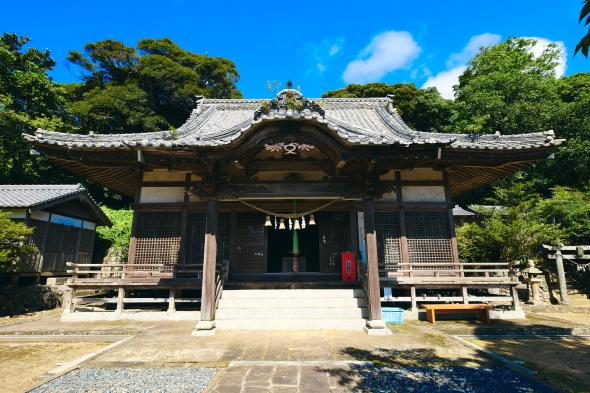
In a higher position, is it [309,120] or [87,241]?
[309,120]

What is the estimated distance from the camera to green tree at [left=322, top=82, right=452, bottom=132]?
1262 inches

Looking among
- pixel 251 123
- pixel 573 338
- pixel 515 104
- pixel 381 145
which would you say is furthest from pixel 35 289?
pixel 515 104

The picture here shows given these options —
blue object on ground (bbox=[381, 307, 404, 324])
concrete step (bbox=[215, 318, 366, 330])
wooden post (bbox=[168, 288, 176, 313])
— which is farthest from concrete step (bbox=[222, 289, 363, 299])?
wooden post (bbox=[168, 288, 176, 313])

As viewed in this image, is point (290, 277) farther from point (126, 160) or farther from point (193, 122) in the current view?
point (193, 122)

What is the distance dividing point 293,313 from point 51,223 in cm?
1508

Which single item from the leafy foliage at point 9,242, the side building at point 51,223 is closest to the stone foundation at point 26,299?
the side building at point 51,223

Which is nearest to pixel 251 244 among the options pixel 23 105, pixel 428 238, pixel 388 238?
pixel 388 238

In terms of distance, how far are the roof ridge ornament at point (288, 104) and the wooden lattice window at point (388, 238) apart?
5097mm

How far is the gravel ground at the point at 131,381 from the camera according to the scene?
14.6 feet

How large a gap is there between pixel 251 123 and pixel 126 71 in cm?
3220

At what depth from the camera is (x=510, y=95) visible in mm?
28984

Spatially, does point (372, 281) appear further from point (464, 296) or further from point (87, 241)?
point (87, 241)

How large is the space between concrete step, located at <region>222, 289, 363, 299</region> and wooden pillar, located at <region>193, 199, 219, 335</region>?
1430mm

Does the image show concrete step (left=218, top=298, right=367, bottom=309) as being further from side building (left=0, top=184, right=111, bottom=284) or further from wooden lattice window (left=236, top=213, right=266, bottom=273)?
side building (left=0, top=184, right=111, bottom=284)
